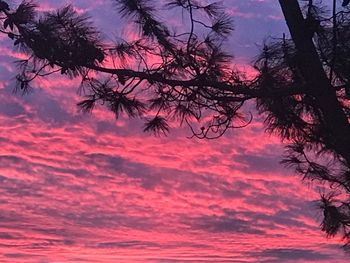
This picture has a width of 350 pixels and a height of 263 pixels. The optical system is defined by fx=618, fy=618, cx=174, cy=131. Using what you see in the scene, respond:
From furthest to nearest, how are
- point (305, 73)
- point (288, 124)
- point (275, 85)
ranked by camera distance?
point (288, 124) < point (275, 85) < point (305, 73)

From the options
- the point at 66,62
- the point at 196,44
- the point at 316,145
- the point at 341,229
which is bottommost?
the point at 341,229

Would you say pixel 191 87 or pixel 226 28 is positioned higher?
pixel 226 28

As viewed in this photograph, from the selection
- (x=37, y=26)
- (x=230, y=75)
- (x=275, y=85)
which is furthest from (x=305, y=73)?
(x=37, y=26)

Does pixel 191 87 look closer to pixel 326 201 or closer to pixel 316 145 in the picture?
pixel 316 145

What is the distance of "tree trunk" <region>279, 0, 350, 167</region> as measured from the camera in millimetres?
5098

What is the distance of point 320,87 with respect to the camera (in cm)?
514

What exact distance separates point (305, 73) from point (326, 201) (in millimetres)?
1908

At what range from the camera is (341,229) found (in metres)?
6.58

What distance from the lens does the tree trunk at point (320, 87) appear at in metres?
5.10

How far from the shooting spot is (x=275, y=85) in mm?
5590

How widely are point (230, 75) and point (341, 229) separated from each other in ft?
7.00

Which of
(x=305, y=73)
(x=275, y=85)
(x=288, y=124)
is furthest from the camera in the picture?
(x=288, y=124)

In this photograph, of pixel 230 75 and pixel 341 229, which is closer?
pixel 230 75

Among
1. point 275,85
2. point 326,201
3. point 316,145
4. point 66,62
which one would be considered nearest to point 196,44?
point 275,85
